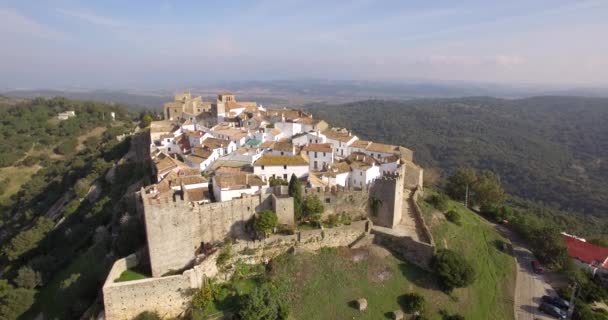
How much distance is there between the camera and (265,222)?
25.7 meters

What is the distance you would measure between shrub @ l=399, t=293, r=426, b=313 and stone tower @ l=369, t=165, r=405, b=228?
673 cm

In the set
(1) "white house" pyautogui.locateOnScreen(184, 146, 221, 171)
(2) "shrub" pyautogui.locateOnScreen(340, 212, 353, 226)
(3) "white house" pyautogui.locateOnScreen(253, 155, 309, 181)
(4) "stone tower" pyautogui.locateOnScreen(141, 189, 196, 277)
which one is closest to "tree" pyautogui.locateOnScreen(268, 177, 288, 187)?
(3) "white house" pyautogui.locateOnScreen(253, 155, 309, 181)

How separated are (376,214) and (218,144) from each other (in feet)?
61.5

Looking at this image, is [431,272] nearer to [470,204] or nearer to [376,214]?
[376,214]

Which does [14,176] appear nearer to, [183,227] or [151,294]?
[183,227]

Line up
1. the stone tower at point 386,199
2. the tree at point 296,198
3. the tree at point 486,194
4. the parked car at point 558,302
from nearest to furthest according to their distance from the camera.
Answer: the parked car at point 558,302 < the tree at point 296,198 < the stone tower at point 386,199 < the tree at point 486,194

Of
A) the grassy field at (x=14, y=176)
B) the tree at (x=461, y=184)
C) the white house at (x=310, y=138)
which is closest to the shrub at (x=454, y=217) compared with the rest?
the tree at (x=461, y=184)

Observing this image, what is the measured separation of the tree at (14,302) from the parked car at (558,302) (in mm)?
41262

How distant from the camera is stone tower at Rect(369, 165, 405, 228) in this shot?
104 ft

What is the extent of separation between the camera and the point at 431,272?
28.7m

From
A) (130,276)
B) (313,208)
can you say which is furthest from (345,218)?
(130,276)

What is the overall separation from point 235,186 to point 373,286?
1252cm

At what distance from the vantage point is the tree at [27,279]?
108 ft

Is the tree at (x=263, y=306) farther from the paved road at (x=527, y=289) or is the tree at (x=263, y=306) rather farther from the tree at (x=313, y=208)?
the paved road at (x=527, y=289)
